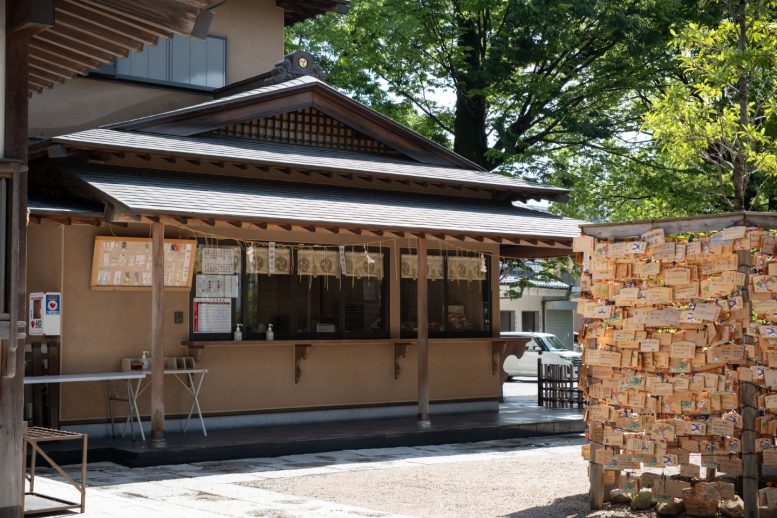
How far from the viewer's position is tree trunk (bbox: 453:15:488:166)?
2344 centimetres

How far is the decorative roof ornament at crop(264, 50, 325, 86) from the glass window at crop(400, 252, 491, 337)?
336cm

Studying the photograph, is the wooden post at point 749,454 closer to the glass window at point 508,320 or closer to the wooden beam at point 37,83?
the wooden beam at point 37,83

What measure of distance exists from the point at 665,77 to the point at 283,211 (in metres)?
13.2

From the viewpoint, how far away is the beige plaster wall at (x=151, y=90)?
50.4 ft

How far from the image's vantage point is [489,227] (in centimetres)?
1438

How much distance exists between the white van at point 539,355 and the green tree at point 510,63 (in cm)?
702

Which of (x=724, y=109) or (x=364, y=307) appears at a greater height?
(x=724, y=109)

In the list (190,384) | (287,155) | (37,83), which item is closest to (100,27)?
(37,83)

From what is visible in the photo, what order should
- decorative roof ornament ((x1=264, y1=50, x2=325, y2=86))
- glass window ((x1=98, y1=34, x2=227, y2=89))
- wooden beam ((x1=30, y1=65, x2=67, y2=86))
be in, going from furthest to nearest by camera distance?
glass window ((x1=98, y1=34, x2=227, y2=89)) → decorative roof ornament ((x1=264, y1=50, x2=325, y2=86)) → wooden beam ((x1=30, y1=65, x2=67, y2=86))

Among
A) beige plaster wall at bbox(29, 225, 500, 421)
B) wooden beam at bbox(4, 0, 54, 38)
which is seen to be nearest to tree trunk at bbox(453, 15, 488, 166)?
beige plaster wall at bbox(29, 225, 500, 421)

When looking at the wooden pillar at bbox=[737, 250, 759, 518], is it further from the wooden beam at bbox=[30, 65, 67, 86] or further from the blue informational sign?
the blue informational sign

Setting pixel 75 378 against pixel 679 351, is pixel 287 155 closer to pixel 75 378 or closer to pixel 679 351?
pixel 75 378

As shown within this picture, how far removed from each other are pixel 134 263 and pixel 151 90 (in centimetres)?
408

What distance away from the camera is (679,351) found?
8219 millimetres
